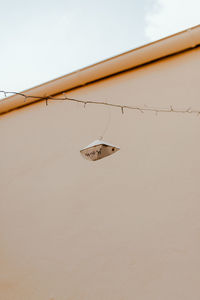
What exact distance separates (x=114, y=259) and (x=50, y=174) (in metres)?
1.34

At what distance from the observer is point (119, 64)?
327 cm

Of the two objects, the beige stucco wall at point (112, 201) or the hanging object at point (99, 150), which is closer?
the hanging object at point (99, 150)

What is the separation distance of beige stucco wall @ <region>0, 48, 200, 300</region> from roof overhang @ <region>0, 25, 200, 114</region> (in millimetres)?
101

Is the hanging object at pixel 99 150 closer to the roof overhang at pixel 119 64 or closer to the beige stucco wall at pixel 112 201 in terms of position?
the beige stucco wall at pixel 112 201

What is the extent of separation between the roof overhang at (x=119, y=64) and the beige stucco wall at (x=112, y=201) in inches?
4.0

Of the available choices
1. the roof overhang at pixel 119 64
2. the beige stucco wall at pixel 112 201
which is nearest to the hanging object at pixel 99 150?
the beige stucco wall at pixel 112 201

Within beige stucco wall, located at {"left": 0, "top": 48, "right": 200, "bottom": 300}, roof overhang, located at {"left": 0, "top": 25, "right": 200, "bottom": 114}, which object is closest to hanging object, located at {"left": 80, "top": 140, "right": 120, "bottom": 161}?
beige stucco wall, located at {"left": 0, "top": 48, "right": 200, "bottom": 300}

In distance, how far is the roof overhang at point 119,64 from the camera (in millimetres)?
2965

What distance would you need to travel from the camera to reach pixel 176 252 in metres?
2.26

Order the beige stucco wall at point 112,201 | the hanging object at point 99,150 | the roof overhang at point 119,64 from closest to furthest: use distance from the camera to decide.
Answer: the hanging object at point 99,150
the beige stucco wall at point 112,201
the roof overhang at point 119,64

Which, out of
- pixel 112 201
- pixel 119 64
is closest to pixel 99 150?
pixel 112 201

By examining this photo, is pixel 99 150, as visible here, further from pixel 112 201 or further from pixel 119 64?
pixel 119 64

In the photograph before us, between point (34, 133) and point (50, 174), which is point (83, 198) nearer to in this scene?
point (50, 174)

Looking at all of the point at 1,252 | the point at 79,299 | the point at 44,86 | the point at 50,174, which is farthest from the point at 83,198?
the point at 44,86
